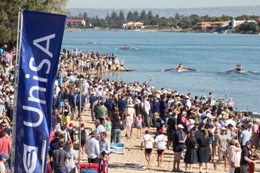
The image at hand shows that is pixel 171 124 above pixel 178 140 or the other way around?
the other way around

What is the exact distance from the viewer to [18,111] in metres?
8.95

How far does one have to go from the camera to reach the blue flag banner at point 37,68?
8.77 meters

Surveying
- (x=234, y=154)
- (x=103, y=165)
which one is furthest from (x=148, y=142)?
(x=103, y=165)

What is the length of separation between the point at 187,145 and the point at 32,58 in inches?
419

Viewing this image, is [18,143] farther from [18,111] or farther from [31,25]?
[31,25]

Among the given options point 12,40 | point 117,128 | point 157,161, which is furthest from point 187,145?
point 12,40

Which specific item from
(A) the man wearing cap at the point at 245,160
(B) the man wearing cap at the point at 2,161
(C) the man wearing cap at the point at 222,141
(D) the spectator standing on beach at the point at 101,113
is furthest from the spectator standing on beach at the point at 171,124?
(B) the man wearing cap at the point at 2,161

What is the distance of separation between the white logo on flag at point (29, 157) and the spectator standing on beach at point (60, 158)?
5529 mm

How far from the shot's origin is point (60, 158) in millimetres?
14828

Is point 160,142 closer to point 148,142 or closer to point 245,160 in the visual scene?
point 148,142

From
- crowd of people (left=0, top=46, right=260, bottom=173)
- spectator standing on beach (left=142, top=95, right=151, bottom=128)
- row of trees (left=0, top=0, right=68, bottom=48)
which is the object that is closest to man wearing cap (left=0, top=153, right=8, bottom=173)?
crowd of people (left=0, top=46, right=260, bottom=173)

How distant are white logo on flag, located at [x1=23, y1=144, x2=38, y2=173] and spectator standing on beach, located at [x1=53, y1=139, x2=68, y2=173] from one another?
5.53 m

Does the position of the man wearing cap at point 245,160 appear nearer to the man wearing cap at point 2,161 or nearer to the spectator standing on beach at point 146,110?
the man wearing cap at point 2,161

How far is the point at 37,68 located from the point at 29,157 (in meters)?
1.22
